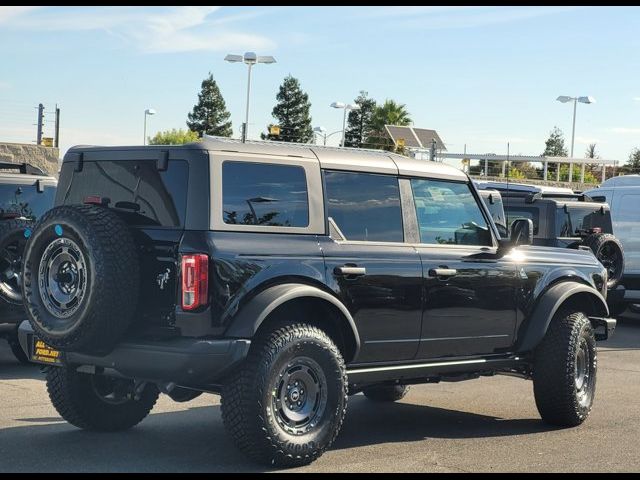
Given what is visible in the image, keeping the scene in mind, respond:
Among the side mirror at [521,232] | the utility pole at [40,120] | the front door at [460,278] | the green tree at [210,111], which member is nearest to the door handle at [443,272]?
the front door at [460,278]

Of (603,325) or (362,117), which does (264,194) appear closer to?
(603,325)

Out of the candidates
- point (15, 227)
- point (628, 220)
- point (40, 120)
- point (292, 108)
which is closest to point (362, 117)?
point (292, 108)

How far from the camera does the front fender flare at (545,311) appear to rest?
8.25m

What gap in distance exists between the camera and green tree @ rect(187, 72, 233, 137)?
76250 millimetres

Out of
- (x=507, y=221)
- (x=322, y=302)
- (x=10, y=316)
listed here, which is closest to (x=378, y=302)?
(x=322, y=302)

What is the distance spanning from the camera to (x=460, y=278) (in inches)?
304

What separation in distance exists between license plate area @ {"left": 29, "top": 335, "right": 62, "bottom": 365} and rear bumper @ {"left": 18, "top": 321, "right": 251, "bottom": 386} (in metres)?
0.56

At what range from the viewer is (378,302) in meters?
7.14

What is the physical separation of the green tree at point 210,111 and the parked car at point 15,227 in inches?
2561

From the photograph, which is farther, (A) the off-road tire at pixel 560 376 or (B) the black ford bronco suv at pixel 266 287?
(A) the off-road tire at pixel 560 376

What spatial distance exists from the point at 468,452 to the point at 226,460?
5.35ft

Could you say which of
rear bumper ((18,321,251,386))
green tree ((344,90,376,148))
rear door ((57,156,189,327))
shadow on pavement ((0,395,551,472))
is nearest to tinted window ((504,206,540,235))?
shadow on pavement ((0,395,551,472))

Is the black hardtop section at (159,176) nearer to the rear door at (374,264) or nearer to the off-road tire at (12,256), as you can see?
the rear door at (374,264)

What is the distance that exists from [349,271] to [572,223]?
8.41 m
